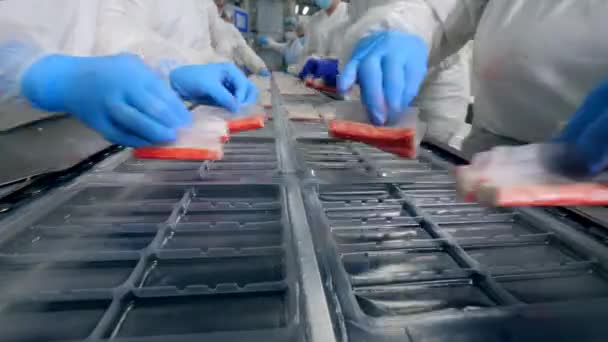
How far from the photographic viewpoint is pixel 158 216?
0.75 metres

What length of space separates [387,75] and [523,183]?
21.4 inches

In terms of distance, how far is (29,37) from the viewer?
2.92 ft

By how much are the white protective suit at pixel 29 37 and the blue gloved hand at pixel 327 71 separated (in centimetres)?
191

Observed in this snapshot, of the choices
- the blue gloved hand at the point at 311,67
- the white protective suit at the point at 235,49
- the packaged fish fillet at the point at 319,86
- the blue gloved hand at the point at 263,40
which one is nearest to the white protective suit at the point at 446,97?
the packaged fish fillet at the point at 319,86

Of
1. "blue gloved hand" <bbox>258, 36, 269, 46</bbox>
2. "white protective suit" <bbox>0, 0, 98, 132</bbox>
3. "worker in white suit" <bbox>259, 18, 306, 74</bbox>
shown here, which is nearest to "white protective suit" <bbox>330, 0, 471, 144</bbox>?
"white protective suit" <bbox>0, 0, 98, 132</bbox>

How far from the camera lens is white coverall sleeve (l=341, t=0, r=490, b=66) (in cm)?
129

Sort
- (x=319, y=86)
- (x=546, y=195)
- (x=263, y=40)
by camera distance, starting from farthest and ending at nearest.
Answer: (x=263, y=40) < (x=319, y=86) < (x=546, y=195)

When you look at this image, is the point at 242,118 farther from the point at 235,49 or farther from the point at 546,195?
the point at 235,49

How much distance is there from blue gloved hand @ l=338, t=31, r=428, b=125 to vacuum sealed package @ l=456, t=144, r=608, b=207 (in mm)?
399

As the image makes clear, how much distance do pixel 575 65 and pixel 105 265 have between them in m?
1.21

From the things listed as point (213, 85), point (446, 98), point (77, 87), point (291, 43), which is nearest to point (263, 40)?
point (291, 43)

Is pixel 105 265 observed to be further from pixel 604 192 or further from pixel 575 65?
pixel 575 65

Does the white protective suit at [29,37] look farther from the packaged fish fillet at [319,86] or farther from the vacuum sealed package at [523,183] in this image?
the packaged fish fillet at [319,86]

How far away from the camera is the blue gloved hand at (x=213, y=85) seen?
117 centimetres
